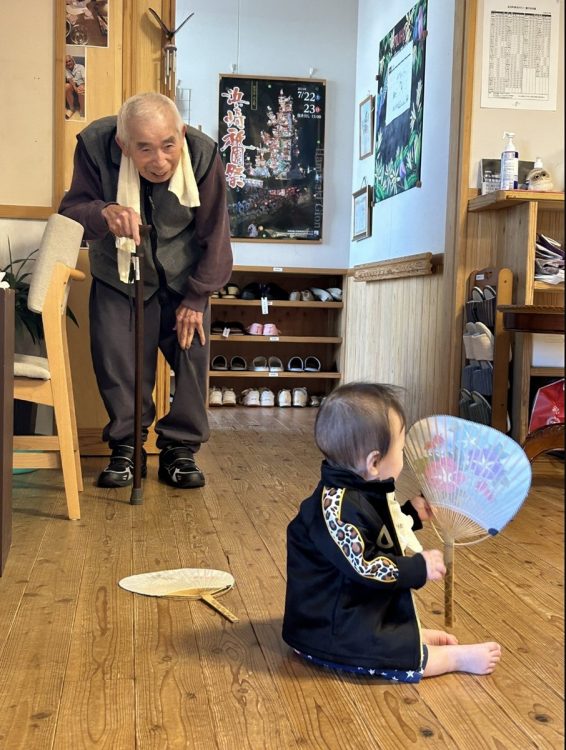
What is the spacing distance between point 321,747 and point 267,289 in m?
5.17

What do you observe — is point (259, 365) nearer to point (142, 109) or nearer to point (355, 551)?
point (142, 109)

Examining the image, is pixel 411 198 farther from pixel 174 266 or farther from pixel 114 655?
pixel 114 655

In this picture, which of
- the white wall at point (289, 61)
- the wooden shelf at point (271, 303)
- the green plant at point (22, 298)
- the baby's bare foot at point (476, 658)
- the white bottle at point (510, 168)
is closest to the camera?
the baby's bare foot at point (476, 658)

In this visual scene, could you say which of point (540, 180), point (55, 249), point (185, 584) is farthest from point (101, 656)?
point (540, 180)

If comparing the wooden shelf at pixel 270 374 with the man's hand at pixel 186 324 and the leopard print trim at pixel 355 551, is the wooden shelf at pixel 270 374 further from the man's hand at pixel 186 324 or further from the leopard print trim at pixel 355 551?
the leopard print trim at pixel 355 551

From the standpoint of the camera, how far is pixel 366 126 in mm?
5781

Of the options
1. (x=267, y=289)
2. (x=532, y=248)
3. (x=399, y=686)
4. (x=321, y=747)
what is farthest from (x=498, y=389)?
(x=267, y=289)

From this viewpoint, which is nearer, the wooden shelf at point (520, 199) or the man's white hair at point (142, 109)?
the man's white hair at point (142, 109)

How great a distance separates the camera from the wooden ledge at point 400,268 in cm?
415

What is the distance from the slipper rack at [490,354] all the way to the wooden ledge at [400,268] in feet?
1.69

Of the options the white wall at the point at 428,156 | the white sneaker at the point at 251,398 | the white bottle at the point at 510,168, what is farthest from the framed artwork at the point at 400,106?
the white sneaker at the point at 251,398

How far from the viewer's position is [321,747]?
Answer: 49.8 inches

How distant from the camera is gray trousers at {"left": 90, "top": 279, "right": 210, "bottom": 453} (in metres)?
3.08

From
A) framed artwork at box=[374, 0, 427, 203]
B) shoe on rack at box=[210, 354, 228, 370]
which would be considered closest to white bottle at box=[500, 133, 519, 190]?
framed artwork at box=[374, 0, 427, 203]
